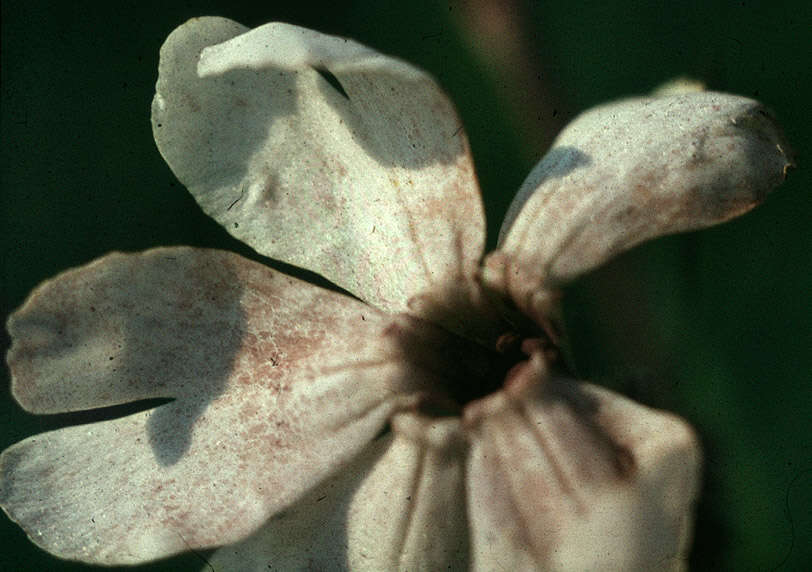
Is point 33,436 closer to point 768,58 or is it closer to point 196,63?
point 196,63

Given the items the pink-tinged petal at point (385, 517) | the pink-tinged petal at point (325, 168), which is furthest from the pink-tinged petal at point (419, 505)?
the pink-tinged petal at point (325, 168)

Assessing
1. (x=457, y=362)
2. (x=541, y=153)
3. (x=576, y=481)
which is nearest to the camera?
(x=576, y=481)

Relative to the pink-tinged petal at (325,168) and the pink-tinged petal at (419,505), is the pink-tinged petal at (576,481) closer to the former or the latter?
the pink-tinged petal at (419,505)

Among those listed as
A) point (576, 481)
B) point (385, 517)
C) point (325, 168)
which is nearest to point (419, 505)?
point (385, 517)

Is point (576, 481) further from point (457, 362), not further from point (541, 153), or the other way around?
point (541, 153)

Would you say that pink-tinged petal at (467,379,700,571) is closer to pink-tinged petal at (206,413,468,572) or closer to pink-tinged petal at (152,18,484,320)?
pink-tinged petal at (206,413,468,572)

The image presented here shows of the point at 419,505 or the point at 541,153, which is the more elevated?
the point at 541,153
